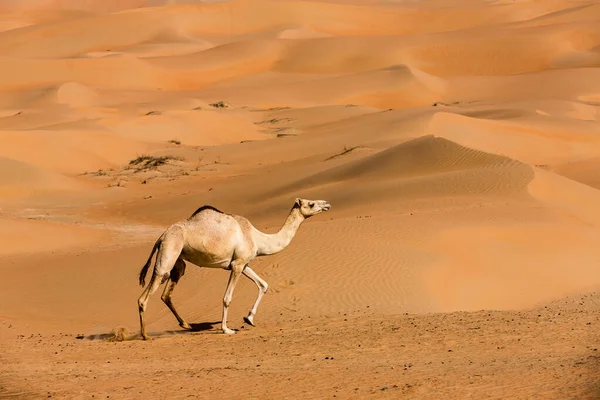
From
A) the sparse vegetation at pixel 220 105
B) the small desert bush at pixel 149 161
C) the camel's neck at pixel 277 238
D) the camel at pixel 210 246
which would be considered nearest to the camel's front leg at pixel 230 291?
the camel at pixel 210 246

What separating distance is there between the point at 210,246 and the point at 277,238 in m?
1.06

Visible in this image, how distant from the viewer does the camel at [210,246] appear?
12211 mm

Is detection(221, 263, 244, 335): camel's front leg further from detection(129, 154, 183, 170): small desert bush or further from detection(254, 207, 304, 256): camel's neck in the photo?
detection(129, 154, 183, 170): small desert bush

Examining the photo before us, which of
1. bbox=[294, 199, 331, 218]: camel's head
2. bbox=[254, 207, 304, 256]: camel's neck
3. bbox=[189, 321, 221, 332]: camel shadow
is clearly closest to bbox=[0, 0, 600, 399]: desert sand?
bbox=[189, 321, 221, 332]: camel shadow

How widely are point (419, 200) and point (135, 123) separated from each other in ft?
88.4

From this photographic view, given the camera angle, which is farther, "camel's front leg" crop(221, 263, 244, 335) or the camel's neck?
the camel's neck

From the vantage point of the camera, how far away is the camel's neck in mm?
12875

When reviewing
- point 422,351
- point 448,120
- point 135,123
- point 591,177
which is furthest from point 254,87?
point 422,351

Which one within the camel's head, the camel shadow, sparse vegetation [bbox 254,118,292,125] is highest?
the camel's head

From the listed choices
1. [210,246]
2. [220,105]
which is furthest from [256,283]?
[220,105]

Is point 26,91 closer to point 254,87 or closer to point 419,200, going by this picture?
point 254,87

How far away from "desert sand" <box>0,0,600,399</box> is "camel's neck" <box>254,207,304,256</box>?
108 centimetres

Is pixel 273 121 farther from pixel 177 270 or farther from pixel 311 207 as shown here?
pixel 177 270

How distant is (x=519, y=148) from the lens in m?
37.8
